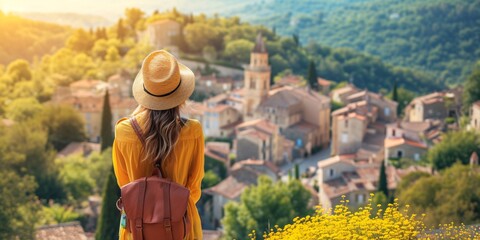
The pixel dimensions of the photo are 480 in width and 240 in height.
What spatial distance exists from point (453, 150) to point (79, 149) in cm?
1942

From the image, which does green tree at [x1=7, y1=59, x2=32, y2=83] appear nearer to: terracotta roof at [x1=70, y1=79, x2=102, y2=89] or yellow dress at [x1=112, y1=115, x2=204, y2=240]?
terracotta roof at [x1=70, y1=79, x2=102, y2=89]

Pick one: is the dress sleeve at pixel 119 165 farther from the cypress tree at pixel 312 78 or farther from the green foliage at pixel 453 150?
the cypress tree at pixel 312 78

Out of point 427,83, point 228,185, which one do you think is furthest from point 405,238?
point 427,83

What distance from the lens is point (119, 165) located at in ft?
14.3

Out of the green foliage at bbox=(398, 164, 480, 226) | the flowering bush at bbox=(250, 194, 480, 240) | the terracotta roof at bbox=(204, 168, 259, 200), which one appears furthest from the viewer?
the terracotta roof at bbox=(204, 168, 259, 200)

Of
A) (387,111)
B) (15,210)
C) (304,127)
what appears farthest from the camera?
(387,111)

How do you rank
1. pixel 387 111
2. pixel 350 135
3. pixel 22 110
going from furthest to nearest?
pixel 387 111 < pixel 22 110 < pixel 350 135

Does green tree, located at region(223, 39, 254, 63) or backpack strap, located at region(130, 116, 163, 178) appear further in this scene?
green tree, located at region(223, 39, 254, 63)

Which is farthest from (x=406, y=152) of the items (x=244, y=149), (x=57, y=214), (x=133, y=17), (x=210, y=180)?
(x=133, y=17)

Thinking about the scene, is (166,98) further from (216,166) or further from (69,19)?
(69,19)

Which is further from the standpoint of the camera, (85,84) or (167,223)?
(85,84)

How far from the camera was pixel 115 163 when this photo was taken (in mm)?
4367

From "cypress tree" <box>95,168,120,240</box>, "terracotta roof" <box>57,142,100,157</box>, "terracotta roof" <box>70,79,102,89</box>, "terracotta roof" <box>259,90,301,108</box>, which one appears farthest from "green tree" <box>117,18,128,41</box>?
"cypress tree" <box>95,168,120,240</box>

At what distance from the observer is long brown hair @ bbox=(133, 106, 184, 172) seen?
13.8ft
